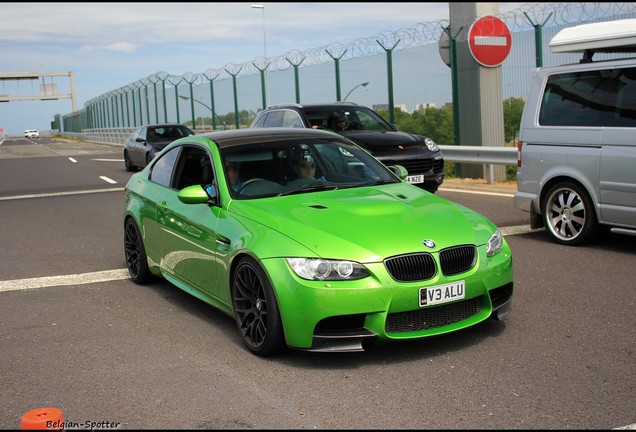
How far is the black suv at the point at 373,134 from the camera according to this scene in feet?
43.3

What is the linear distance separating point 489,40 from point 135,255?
35.7 feet

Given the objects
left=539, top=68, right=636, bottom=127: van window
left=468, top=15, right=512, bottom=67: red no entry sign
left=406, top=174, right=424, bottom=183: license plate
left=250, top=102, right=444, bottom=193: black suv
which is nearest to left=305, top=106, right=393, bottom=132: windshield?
left=250, top=102, right=444, bottom=193: black suv

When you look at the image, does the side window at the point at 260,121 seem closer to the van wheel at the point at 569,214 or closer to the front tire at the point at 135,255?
the van wheel at the point at 569,214

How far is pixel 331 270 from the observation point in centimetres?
495

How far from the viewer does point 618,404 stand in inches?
167

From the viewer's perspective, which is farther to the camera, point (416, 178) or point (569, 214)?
point (416, 178)

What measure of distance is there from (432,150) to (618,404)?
31.2ft

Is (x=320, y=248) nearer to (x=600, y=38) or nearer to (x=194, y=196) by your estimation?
(x=194, y=196)

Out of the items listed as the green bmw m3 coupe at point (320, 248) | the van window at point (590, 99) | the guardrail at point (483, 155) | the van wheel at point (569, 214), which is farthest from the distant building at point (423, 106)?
the green bmw m3 coupe at point (320, 248)

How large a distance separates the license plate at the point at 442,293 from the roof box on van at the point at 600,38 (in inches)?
183

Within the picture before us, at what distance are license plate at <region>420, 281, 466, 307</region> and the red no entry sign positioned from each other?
12206 millimetres

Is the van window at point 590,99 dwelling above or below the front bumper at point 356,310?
above

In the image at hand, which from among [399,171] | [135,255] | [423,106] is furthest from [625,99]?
[423,106]

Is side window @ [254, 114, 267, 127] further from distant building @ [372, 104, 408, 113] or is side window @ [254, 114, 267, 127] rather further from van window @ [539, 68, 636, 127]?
van window @ [539, 68, 636, 127]
